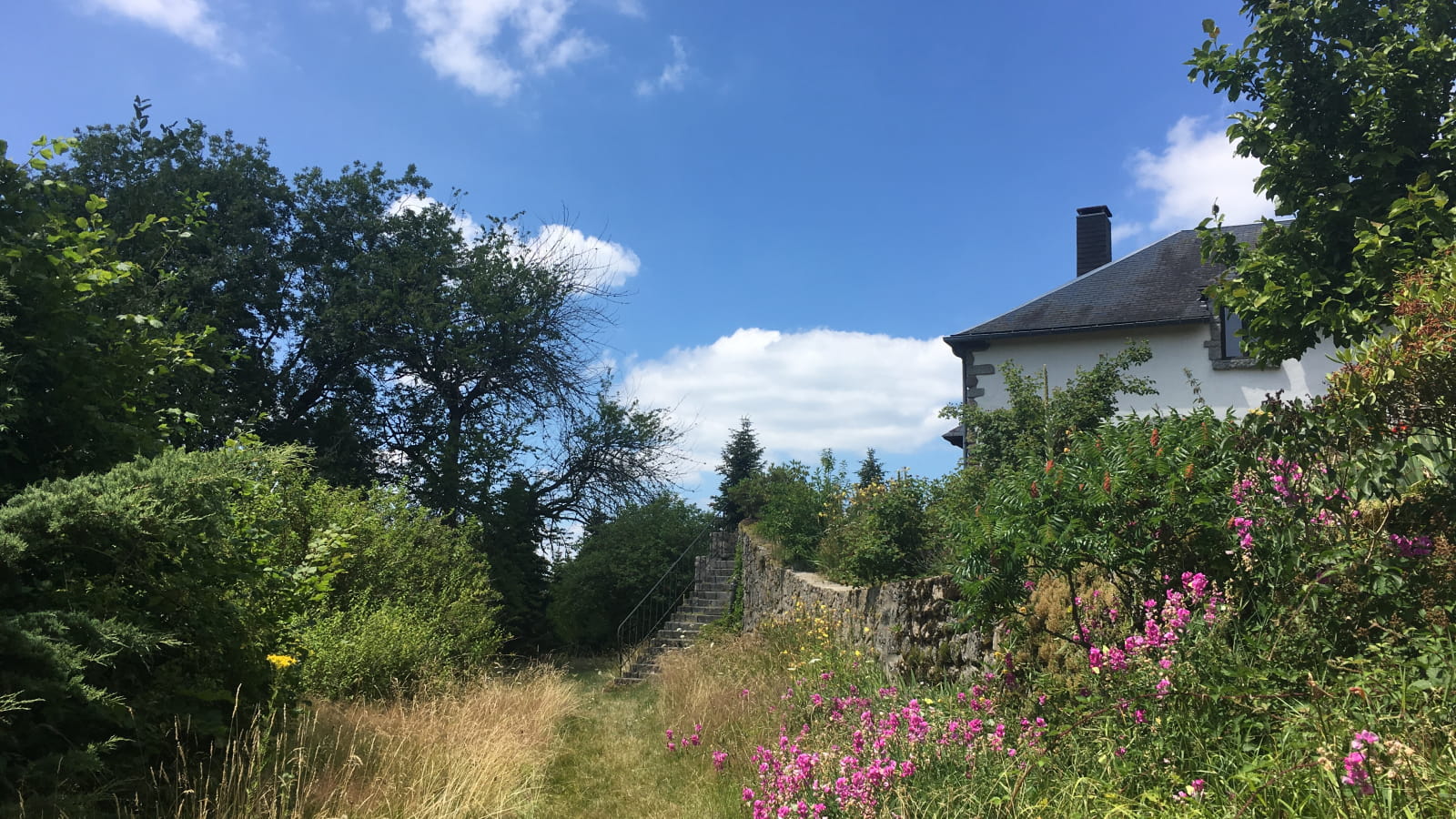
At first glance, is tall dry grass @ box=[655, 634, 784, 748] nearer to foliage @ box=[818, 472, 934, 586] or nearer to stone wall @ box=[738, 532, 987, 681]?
stone wall @ box=[738, 532, 987, 681]

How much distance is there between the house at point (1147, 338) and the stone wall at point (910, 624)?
724cm

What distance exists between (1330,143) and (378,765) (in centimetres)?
858

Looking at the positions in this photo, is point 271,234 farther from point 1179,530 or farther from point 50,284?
point 1179,530

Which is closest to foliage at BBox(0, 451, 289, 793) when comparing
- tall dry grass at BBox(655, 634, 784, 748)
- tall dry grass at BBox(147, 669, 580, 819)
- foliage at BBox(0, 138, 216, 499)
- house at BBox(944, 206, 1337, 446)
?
tall dry grass at BBox(147, 669, 580, 819)

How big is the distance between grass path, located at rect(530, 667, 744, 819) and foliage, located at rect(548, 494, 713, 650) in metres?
8.78

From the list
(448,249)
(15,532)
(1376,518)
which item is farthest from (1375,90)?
(448,249)

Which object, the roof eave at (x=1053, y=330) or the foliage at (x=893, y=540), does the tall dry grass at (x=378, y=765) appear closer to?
the foliage at (x=893, y=540)

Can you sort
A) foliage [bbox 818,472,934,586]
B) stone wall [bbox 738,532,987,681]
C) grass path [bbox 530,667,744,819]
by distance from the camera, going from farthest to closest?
foliage [bbox 818,472,934,586] < stone wall [bbox 738,532,987,681] < grass path [bbox 530,667,744,819]

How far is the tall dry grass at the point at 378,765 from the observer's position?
445 cm

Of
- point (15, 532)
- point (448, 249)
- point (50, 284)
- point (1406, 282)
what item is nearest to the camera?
point (15, 532)

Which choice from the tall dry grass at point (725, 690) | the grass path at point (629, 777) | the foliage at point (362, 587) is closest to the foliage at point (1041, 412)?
the tall dry grass at point (725, 690)

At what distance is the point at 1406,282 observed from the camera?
421cm

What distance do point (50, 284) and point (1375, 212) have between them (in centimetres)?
887

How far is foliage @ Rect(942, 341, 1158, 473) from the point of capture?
12.2m
